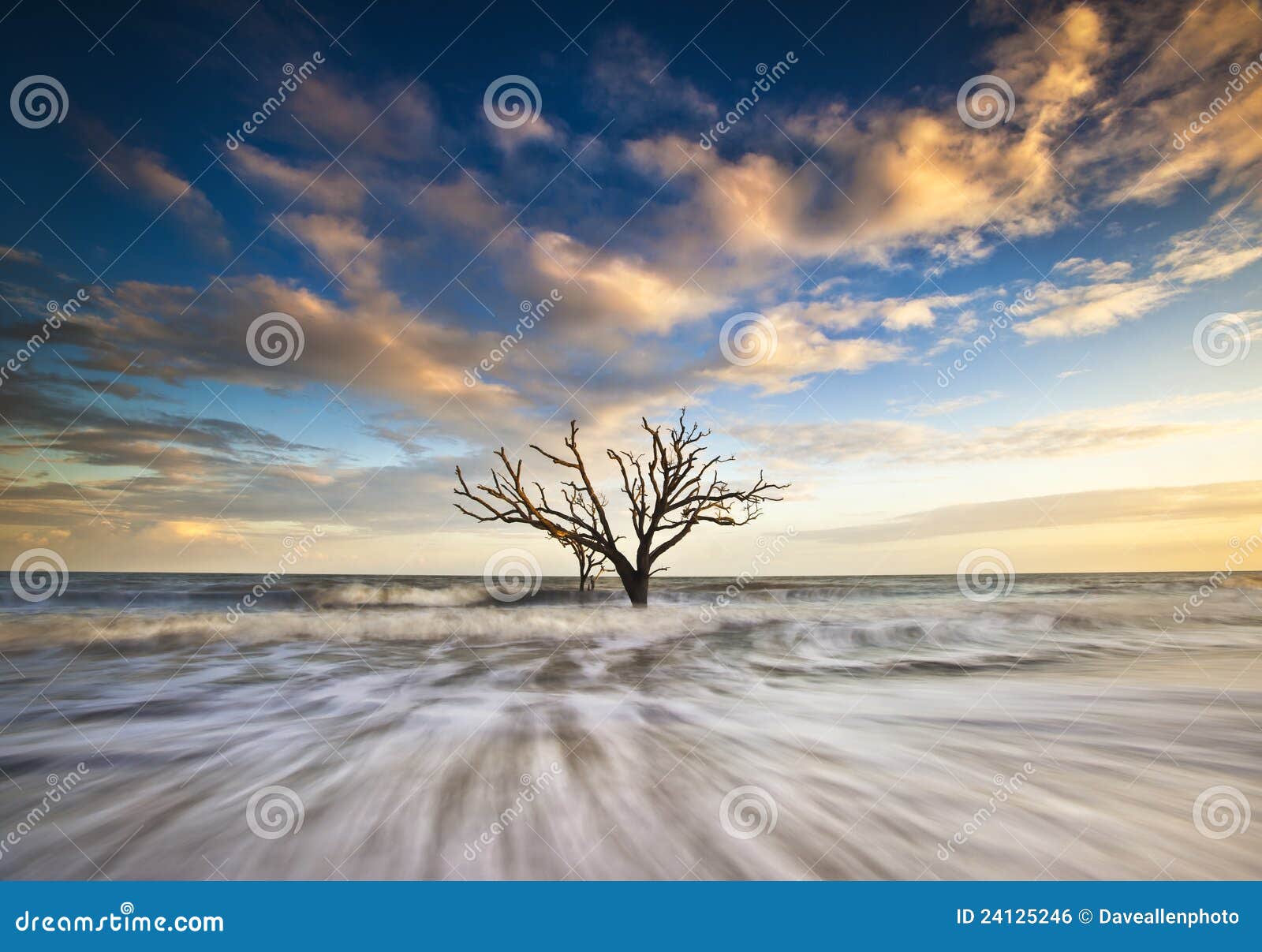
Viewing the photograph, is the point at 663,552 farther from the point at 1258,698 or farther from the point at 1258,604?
the point at 1258,604

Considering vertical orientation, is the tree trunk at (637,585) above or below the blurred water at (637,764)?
above

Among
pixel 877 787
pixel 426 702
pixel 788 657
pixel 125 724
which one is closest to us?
pixel 877 787

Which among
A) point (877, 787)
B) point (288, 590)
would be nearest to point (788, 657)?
point (877, 787)

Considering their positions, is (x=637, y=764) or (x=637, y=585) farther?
(x=637, y=585)

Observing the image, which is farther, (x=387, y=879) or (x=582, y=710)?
(x=582, y=710)

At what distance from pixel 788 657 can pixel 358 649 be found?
7.04 metres

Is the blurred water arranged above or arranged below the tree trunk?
below

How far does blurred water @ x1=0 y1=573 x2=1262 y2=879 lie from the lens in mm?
2318

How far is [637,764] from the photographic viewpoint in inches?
132

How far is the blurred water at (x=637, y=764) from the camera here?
2.32 metres

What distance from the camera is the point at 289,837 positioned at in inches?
98.5

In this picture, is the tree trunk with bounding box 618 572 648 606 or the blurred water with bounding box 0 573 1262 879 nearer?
the blurred water with bounding box 0 573 1262 879

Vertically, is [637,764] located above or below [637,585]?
below

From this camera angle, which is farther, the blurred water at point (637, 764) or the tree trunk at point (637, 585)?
the tree trunk at point (637, 585)
